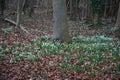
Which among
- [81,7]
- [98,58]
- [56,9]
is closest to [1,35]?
[56,9]

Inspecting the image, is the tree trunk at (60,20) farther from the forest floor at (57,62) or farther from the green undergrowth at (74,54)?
the forest floor at (57,62)

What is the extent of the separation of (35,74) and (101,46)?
5271mm

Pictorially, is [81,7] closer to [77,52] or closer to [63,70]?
[77,52]

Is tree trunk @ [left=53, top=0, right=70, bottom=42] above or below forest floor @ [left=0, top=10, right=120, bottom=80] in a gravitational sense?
above

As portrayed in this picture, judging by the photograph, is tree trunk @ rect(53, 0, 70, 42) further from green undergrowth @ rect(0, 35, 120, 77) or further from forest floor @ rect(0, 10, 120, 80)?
forest floor @ rect(0, 10, 120, 80)

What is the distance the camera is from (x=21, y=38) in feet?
55.5

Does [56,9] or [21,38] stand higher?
[56,9]

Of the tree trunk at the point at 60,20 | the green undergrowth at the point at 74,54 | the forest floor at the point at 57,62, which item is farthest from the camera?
the tree trunk at the point at 60,20

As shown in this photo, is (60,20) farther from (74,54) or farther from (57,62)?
(57,62)

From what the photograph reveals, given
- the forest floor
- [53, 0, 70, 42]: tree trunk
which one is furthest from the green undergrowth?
[53, 0, 70, 42]: tree trunk

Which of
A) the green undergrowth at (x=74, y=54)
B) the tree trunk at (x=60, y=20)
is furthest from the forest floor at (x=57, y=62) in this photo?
the tree trunk at (x=60, y=20)

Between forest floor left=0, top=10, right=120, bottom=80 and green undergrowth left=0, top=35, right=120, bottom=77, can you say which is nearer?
forest floor left=0, top=10, right=120, bottom=80

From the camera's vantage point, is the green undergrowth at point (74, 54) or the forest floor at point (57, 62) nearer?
the forest floor at point (57, 62)

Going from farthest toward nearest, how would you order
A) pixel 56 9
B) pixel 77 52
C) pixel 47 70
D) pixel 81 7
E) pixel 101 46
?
pixel 81 7
pixel 56 9
pixel 101 46
pixel 77 52
pixel 47 70
